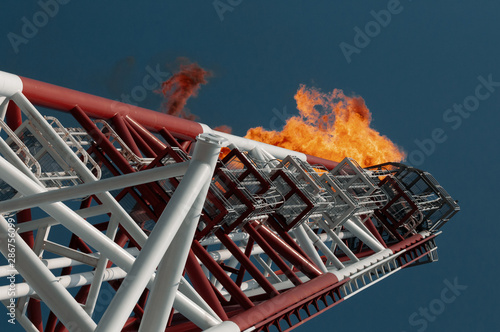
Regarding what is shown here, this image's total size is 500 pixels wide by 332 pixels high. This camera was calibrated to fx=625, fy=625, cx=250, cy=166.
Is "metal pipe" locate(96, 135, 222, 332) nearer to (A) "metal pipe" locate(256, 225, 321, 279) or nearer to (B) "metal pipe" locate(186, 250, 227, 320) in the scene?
(B) "metal pipe" locate(186, 250, 227, 320)

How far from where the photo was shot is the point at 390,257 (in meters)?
A: 28.1

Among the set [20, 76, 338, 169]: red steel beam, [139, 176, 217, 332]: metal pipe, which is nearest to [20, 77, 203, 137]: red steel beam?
[20, 76, 338, 169]: red steel beam

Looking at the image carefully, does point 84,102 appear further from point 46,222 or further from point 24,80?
point 46,222

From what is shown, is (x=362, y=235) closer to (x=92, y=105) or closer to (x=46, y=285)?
(x=92, y=105)

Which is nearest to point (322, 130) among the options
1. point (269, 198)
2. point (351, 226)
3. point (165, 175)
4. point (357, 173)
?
point (357, 173)

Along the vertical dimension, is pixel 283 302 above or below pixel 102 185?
below

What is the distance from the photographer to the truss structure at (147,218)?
28.7 ft

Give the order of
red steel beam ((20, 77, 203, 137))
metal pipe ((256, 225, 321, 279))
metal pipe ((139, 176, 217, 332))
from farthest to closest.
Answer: metal pipe ((256, 225, 321, 279)), red steel beam ((20, 77, 203, 137)), metal pipe ((139, 176, 217, 332))

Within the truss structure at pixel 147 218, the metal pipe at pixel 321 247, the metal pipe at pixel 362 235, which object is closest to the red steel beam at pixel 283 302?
the truss structure at pixel 147 218

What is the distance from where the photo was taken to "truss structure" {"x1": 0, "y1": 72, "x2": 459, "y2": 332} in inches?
344

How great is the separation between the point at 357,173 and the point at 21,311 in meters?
17.2

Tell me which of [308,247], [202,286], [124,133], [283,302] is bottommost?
[283,302]

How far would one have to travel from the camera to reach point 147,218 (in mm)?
18234

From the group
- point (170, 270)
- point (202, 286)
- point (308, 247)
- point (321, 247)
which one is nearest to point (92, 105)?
point (202, 286)
